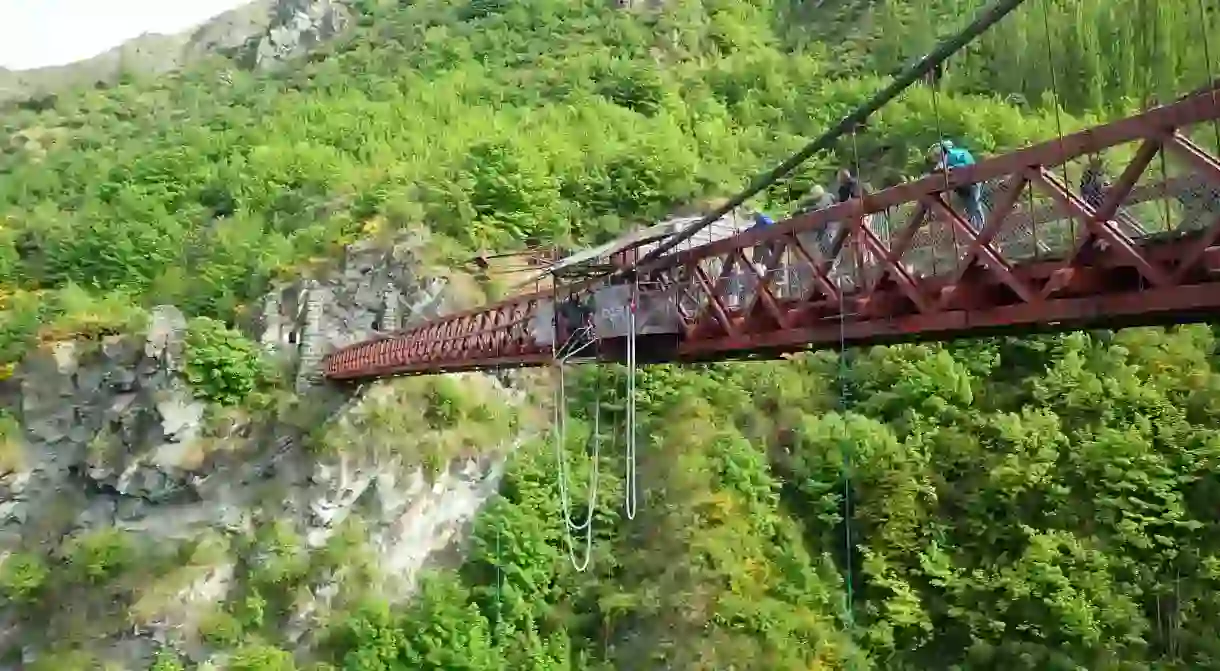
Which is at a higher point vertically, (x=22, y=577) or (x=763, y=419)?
(x=763, y=419)

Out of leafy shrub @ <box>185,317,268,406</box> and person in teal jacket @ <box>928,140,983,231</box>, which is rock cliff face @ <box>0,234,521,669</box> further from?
person in teal jacket @ <box>928,140,983,231</box>

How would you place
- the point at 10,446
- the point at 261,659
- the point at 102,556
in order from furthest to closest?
the point at 10,446 → the point at 102,556 → the point at 261,659

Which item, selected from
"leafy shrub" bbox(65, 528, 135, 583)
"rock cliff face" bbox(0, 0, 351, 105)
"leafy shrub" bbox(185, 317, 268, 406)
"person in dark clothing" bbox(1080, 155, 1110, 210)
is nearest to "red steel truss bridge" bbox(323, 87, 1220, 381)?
"person in dark clothing" bbox(1080, 155, 1110, 210)

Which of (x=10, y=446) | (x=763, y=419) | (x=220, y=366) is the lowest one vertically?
(x=10, y=446)

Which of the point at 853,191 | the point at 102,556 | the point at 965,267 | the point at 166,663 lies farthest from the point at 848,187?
the point at 102,556

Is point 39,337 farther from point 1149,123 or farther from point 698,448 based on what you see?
point 1149,123

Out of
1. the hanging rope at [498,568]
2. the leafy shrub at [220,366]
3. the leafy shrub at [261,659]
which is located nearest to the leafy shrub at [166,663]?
the leafy shrub at [261,659]

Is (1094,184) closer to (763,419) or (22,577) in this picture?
(763,419)

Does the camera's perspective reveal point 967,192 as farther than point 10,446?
No
